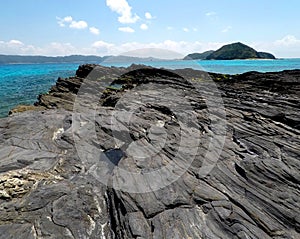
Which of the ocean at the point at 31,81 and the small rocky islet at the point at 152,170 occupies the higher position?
the small rocky islet at the point at 152,170

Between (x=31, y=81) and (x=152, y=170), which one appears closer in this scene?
(x=152, y=170)

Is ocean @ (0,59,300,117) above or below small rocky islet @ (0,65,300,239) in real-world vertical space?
below

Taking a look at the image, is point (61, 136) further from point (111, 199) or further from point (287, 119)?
point (287, 119)

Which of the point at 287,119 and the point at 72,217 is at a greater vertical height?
the point at 287,119

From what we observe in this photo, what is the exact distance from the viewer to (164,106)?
19281mm

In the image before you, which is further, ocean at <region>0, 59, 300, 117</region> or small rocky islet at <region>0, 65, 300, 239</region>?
ocean at <region>0, 59, 300, 117</region>

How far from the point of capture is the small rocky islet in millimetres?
8375

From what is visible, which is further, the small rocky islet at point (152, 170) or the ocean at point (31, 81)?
the ocean at point (31, 81)

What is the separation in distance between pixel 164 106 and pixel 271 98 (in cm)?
793

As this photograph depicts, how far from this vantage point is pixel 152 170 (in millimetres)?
10836

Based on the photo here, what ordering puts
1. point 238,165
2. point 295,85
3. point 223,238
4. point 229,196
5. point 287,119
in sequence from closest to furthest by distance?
point 223,238, point 229,196, point 238,165, point 287,119, point 295,85

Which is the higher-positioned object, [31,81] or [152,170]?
[152,170]

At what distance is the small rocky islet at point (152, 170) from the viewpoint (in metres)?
8.38

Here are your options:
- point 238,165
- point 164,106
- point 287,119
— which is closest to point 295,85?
point 287,119
